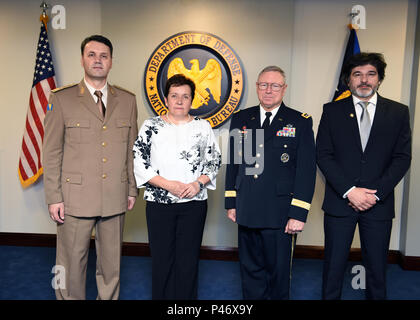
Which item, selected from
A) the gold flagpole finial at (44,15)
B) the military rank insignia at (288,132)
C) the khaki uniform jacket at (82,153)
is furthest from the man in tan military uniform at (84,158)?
the gold flagpole finial at (44,15)

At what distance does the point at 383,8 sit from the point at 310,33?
697 mm

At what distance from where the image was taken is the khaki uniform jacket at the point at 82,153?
2059 mm

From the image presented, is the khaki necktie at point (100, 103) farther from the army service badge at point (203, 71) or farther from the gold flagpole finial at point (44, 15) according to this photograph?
the gold flagpole finial at point (44, 15)

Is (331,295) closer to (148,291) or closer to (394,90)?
(148,291)

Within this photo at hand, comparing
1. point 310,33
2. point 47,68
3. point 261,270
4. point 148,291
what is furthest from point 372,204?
point 47,68

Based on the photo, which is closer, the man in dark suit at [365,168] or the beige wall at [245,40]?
the man in dark suit at [365,168]

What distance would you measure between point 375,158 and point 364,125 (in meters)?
0.21

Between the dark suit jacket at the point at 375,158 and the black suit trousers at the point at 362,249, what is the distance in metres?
0.05

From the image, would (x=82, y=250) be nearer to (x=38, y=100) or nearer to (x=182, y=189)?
(x=182, y=189)

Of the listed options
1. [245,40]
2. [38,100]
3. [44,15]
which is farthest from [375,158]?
[44,15]

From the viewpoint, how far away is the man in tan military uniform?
2.06 metres

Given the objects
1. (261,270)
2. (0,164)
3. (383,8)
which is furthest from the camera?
(0,164)

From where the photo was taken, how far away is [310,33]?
11.0 ft

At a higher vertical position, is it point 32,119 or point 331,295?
point 32,119
